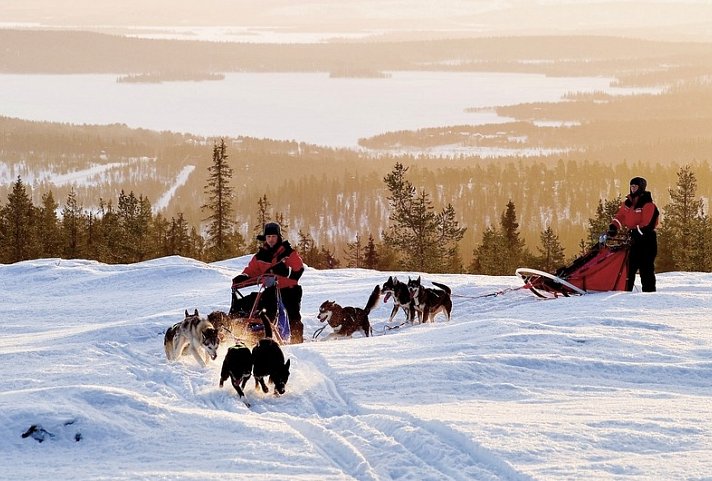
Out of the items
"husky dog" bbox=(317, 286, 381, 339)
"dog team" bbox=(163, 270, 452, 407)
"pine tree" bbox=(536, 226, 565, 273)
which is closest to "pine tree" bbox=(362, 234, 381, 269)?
"pine tree" bbox=(536, 226, 565, 273)

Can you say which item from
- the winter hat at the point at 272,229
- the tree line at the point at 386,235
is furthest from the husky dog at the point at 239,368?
the tree line at the point at 386,235

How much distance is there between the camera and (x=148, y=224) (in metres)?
47.6

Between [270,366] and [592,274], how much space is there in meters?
7.45

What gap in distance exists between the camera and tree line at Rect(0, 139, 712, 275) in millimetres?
41438

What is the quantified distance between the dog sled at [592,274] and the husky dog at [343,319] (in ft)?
9.83

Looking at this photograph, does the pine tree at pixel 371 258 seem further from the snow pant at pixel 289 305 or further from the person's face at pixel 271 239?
the person's face at pixel 271 239

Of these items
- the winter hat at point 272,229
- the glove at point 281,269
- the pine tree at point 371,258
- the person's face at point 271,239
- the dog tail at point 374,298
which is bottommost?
the pine tree at point 371,258

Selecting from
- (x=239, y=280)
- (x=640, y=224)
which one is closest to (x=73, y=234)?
(x=239, y=280)

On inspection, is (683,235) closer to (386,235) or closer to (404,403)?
(386,235)

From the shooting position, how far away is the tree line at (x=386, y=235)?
4144 cm

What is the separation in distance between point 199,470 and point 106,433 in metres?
1.04

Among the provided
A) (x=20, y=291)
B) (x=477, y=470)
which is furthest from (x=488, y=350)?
(x=20, y=291)

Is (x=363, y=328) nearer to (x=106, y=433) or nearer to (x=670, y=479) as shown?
(x=106, y=433)

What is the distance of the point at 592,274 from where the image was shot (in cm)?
1327
